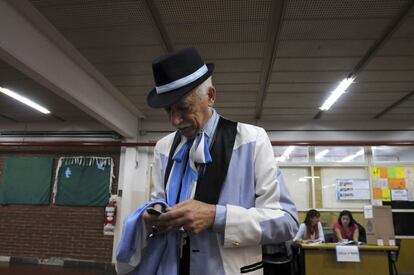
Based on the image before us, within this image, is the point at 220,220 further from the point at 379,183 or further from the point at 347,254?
the point at 379,183

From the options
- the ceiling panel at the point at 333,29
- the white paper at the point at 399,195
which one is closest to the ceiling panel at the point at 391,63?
the ceiling panel at the point at 333,29

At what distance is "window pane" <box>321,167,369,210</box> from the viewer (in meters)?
7.56

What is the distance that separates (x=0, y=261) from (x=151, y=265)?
855 cm

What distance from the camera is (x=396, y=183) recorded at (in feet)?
24.7

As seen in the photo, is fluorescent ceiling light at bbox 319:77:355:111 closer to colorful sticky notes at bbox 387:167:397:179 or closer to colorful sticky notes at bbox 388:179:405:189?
colorful sticky notes at bbox 387:167:397:179

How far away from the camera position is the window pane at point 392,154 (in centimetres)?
773

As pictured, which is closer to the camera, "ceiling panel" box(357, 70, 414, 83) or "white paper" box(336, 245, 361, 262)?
"white paper" box(336, 245, 361, 262)

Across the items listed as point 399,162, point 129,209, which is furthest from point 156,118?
point 399,162

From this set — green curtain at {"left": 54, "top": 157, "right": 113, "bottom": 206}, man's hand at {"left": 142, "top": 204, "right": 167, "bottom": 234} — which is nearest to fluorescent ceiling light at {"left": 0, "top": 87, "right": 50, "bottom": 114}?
green curtain at {"left": 54, "top": 157, "right": 113, "bottom": 206}

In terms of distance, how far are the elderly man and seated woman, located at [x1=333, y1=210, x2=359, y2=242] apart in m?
5.68

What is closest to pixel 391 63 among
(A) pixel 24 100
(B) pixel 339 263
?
(B) pixel 339 263

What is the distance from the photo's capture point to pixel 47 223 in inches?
308

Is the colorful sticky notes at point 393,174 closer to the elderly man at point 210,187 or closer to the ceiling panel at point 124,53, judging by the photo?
the ceiling panel at point 124,53

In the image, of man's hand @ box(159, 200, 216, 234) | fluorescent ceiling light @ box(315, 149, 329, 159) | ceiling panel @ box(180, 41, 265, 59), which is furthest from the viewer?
fluorescent ceiling light @ box(315, 149, 329, 159)
